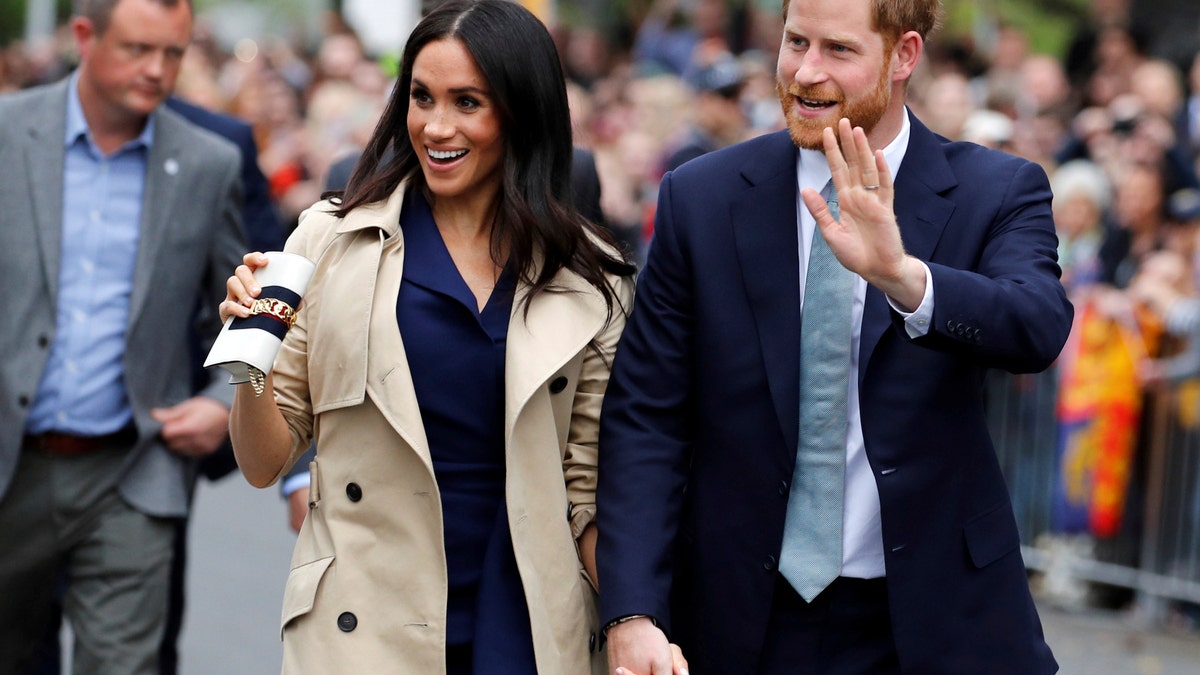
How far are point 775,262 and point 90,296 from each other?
2.51 m

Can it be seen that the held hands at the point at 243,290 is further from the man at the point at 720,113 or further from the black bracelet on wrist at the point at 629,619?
the man at the point at 720,113

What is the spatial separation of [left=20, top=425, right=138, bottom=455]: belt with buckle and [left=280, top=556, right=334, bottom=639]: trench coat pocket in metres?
1.77

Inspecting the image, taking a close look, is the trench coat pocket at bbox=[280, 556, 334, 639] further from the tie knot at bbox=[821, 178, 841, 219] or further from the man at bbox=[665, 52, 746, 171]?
the man at bbox=[665, 52, 746, 171]

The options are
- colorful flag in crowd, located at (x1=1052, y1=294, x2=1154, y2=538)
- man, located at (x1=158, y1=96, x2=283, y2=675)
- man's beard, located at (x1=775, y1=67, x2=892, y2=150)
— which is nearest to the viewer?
man's beard, located at (x1=775, y1=67, x2=892, y2=150)

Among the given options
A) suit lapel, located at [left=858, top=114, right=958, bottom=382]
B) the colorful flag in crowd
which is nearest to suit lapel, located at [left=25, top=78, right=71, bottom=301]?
suit lapel, located at [left=858, top=114, right=958, bottom=382]

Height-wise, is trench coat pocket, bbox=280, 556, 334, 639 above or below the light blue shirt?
below

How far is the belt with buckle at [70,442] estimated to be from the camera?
5.46 m

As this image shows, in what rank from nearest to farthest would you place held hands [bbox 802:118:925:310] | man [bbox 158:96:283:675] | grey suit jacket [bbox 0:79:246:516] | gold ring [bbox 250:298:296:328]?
1. held hands [bbox 802:118:925:310]
2. gold ring [bbox 250:298:296:328]
3. grey suit jacket [bbox 0:79:246:516]
4. man [bbox 158:96:283:675]

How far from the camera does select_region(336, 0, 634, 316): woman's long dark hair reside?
3986 millimetres

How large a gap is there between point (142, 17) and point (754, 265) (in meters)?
2.54

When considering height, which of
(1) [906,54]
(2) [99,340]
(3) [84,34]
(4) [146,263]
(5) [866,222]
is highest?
(3) [84,34]

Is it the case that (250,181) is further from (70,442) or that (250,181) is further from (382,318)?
(382,318)

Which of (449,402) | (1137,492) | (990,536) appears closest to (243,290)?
(449,402)

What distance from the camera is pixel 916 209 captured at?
380 cm
